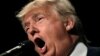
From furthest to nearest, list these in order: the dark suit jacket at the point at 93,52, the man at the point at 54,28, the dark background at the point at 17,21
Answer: the dark background at the point at 17,21 < the man at the point at 54,28 < the dark suit jacket at the point at 93,52

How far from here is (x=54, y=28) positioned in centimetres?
158

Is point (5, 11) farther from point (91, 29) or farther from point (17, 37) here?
point (91, 29)

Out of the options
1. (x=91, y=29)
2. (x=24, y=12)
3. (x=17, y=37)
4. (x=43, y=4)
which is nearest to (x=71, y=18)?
(x=43, y=4)

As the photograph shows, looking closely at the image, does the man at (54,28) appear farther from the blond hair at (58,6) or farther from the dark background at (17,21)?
the dark background at (17,21)

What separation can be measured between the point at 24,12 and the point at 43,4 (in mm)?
133

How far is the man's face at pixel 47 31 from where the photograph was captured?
1551 mm

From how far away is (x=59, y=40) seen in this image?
156cm

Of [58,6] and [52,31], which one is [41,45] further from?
[58,6]

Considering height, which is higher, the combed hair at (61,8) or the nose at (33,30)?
the combed hair at (61,8)

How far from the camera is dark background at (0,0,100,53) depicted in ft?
8.04

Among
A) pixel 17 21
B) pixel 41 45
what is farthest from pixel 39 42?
pixel 17 21

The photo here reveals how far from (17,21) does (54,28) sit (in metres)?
0.95

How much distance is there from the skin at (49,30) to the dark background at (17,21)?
816mm

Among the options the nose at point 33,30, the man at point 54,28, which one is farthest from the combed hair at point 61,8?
the nose at point 33,30
